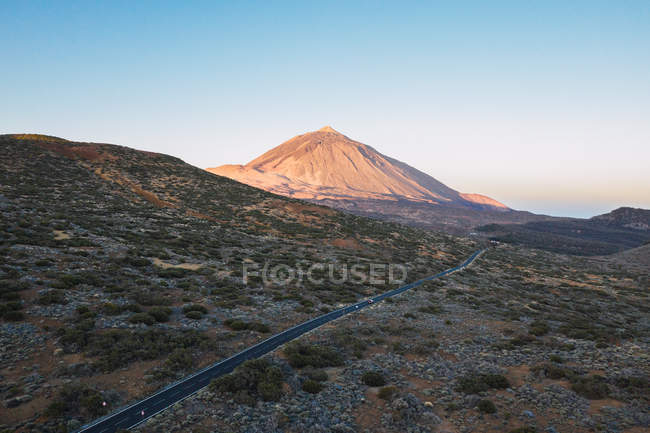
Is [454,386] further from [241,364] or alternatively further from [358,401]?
[241,364]

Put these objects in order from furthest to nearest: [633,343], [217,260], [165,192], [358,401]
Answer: [165,192], [217,260], [633,343], [358,401]

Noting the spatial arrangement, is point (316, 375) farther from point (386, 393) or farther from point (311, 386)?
point (386, 393)

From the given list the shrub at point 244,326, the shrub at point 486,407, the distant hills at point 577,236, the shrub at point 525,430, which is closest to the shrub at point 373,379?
the shrub at point 486,407

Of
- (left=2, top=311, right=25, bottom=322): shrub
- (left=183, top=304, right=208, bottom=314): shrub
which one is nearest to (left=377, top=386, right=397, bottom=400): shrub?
(left=183, top=304, right=208, bottom=314): shrub

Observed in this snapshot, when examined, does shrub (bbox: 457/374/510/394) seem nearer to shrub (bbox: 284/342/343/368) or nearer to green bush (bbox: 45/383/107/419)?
shrub (bbox: 284/342/343/368)

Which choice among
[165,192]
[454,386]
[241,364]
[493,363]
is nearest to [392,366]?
[454,386]
